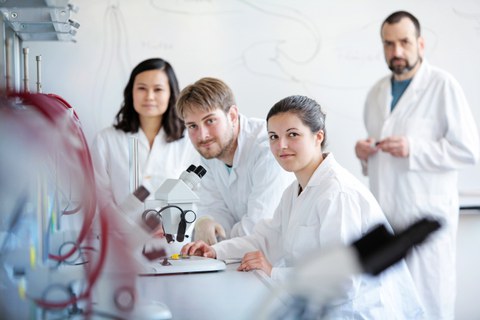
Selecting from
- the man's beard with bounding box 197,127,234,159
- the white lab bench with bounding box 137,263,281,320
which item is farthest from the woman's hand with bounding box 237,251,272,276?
the man's beard with bounding box 197,127,234,159

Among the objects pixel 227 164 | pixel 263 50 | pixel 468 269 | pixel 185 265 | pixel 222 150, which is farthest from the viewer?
pixel 468 269

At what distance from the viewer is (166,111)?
10.3 feet

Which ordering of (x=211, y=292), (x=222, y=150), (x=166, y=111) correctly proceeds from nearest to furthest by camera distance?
(x=211, y=292) < (x=222, y=150) < (x=166, y=111)

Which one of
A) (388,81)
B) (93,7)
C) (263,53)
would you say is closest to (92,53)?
(93,7)

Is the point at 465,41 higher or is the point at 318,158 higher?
the point at 465,41

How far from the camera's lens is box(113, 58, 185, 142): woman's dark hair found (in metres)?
3.10

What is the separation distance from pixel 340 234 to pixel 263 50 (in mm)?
2059

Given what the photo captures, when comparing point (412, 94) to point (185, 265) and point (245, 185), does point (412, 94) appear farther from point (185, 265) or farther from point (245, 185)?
point (185, 265)

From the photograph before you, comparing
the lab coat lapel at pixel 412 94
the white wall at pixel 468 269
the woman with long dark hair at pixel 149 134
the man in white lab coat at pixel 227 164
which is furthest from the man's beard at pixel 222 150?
the white wall at pixel 468 269

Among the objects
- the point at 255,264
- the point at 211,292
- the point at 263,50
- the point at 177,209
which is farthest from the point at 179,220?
the point at 263,50

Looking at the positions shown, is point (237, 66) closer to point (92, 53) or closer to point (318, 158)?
point (92, 53)

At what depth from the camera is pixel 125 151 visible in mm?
3092

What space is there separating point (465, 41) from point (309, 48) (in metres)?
0.97

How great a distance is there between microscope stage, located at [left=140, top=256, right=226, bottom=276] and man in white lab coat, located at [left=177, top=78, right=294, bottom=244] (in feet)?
1.21
